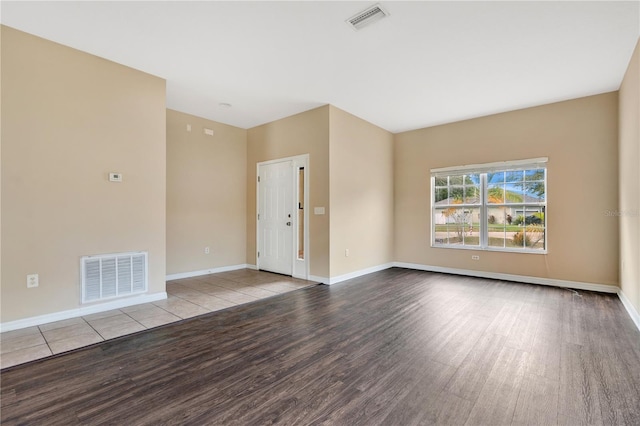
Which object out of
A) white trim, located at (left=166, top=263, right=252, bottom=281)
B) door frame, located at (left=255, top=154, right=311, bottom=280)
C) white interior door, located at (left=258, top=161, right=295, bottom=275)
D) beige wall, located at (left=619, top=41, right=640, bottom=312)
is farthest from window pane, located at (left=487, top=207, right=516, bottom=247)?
white trim, located at (left=166, top=263, right=252, bottom=281)

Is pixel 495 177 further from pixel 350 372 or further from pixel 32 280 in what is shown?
pixel 32 280

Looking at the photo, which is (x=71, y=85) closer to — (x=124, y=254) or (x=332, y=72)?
(x=124, y=254)

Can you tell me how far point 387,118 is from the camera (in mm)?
5340

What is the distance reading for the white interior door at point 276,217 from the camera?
5277 millimetres

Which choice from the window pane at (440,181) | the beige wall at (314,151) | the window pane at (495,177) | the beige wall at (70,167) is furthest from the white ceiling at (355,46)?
the window pane at (440,181)

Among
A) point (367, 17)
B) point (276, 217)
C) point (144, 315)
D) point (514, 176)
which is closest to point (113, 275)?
point (144, 315)

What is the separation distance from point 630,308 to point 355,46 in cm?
419

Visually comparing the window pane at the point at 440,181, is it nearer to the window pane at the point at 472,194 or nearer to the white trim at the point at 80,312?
the window pane at the point at 472,194

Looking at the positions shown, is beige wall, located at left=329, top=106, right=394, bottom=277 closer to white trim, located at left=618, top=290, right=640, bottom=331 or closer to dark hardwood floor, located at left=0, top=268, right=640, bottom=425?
dark hardwood floor, located at left=0, top=268, right=640, bottom=425

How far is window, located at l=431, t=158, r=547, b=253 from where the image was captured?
481 cm

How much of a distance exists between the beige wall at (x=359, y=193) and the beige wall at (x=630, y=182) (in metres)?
3.42

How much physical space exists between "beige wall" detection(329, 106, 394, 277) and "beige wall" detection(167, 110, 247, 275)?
2.25 meters

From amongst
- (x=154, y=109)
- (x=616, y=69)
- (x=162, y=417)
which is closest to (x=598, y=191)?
(x=616, y=69)

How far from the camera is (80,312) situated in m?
3.12
